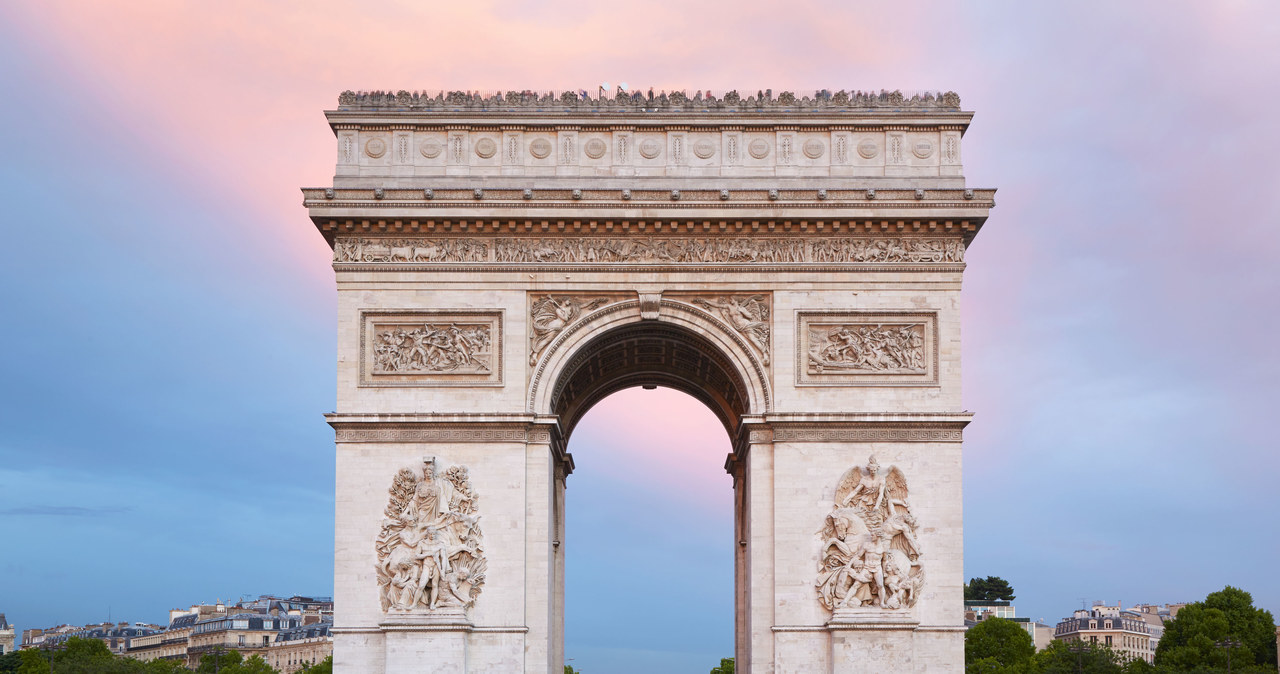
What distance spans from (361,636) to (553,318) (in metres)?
7.07

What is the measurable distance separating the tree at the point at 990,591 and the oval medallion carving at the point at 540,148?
93923 mm

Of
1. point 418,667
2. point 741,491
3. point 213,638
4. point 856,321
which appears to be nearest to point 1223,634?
point 741,491

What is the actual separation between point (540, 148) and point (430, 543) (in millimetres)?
8102

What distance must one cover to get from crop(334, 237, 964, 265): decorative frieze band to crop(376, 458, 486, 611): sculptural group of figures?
13.7 feet

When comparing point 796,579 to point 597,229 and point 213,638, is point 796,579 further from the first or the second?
point 213,638

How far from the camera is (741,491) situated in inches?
1414

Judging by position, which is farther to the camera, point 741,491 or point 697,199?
point 741,491

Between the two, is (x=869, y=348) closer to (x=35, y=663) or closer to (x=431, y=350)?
(x=431, y=350)

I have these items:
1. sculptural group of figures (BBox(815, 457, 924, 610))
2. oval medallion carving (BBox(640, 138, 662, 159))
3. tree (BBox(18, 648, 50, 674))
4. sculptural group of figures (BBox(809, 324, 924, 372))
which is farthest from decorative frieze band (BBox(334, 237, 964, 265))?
tree (BBox(18, 648, 50, 674))

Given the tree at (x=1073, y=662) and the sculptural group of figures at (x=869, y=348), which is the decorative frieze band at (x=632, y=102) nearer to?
the sculptural group of figures at (x=869, y=348)

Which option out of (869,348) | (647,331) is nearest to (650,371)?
(647,331)

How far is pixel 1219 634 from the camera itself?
69.7 m

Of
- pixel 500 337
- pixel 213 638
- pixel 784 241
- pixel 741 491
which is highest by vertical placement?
pixel 784 241

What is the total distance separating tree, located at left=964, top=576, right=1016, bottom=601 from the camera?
11881 cm
